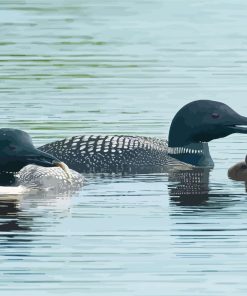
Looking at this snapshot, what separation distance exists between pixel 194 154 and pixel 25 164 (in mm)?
2685

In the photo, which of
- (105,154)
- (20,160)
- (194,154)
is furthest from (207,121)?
(20,160)

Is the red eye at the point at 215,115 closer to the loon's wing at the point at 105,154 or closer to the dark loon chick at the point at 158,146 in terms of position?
the dark loon chick at the point at 158,146

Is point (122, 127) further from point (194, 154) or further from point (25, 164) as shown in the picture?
point (25, 164)

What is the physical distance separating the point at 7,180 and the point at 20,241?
7.96 feet

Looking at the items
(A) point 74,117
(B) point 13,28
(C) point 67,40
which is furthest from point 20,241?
(B) point 13,28

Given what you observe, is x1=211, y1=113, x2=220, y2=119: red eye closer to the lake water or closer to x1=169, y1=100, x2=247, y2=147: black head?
x1=169, y1=100, x2=247, y2=147: black head

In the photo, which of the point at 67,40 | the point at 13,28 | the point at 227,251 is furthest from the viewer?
the point at 13,28

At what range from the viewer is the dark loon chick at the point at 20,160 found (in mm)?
18891

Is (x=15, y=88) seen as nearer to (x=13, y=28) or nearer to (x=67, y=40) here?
(x=67, y=40)

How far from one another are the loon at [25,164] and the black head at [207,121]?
211 cm

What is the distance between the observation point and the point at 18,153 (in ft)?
62.0

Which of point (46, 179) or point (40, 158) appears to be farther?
point (46, 179)

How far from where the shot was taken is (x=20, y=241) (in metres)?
16.6

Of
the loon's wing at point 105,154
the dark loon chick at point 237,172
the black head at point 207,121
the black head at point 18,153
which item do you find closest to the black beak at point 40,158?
the black head at point 18,153
